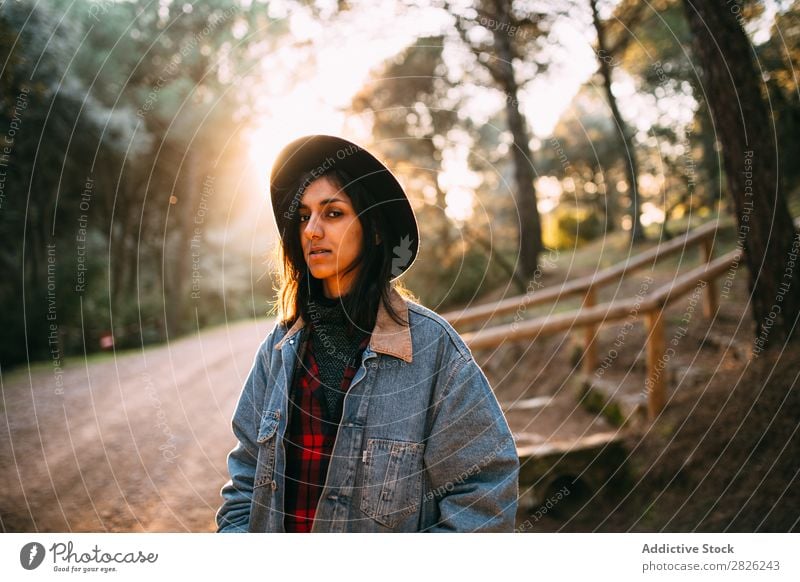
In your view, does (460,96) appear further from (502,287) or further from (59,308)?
(59,308)

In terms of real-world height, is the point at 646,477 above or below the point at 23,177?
below

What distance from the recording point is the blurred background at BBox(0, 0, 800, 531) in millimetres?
3963

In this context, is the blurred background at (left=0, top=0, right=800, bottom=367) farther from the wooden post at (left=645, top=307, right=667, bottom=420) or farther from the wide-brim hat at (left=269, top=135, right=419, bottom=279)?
the wooden post at (left=645, top=307, right=667, bottom=420)

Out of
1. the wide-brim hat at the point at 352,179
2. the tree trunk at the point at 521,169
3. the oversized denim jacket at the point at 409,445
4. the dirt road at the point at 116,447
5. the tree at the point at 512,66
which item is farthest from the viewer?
the tree trunk at the point at 521,169

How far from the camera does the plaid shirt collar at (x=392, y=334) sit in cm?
165

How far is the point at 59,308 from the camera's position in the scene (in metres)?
11.3

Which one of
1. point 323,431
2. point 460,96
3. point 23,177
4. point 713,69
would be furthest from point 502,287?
point 23,177

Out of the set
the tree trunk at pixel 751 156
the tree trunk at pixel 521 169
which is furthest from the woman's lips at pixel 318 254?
the tree trunk at pixel 521 169

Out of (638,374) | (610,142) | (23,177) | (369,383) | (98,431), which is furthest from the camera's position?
(610,142)

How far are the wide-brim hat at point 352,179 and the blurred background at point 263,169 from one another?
0.16 m

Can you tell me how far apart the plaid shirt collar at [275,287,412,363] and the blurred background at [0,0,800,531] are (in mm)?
686

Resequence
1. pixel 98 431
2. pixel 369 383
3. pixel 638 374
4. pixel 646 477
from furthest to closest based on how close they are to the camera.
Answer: pixel 98 431, pixel 638 374, pixel 646 477, pixel 369 383

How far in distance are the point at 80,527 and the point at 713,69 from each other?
4.92m

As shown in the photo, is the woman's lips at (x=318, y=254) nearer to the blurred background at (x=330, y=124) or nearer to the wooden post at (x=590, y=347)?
the blurred background at (x=330, y=124)
